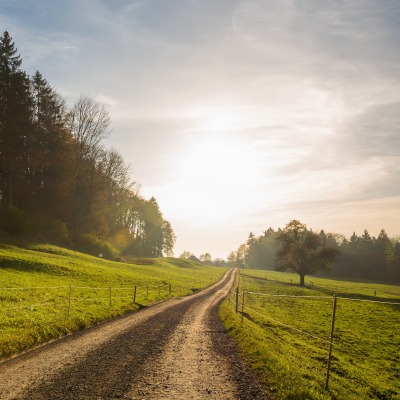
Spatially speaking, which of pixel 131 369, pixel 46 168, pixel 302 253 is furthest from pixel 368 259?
pixel 131 369

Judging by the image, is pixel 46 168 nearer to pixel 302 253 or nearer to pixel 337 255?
pixel 302 253

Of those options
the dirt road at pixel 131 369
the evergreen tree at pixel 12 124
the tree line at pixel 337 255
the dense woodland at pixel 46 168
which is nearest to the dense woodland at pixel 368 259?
the tree line at pixel 337 255

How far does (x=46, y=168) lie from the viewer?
56656 millimetres

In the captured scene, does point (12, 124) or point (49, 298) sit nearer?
point (49, 298)

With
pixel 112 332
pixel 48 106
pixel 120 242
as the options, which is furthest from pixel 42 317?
pixel 120 242

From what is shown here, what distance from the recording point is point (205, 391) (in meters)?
8.84

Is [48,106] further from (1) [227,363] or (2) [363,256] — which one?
(2) [363,256]

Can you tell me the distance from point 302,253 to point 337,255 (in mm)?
50709

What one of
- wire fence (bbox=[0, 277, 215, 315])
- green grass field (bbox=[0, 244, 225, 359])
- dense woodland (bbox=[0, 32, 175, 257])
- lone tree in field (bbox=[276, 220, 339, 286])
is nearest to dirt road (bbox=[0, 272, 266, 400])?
green grass field (bbox=[0, 244, 225, 359])

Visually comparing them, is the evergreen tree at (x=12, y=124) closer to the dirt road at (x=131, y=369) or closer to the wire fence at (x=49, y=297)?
the wire fence at (x=49, y=297)

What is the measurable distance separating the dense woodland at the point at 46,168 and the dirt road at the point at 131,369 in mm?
36395

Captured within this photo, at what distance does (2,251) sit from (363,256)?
542 feet

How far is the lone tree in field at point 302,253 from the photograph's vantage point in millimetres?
70562

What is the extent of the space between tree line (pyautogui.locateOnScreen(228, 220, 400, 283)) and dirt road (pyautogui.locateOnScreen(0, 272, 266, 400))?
196 ft
